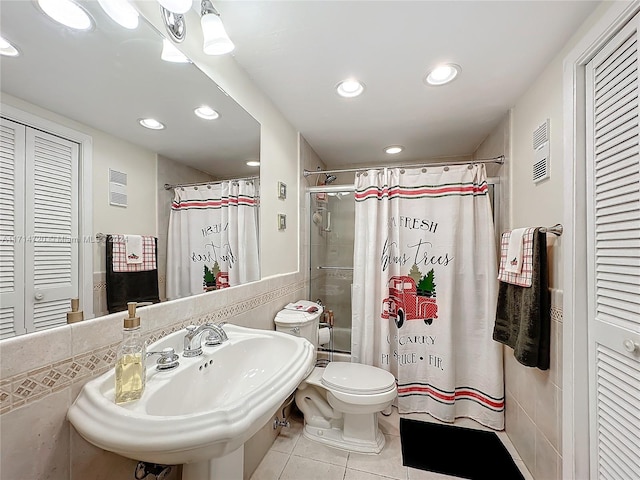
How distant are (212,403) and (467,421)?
71.5 inches

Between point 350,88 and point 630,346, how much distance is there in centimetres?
168

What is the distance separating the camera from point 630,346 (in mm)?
891

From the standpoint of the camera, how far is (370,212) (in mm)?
2020

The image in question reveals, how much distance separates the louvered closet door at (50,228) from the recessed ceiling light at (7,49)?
6.4 inches

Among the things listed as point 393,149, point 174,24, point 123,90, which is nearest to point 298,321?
point 123,90

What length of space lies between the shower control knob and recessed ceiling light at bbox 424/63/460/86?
1371 mm

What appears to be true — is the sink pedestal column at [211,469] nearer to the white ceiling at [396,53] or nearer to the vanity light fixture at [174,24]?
the vanity light fixture at [174,24]

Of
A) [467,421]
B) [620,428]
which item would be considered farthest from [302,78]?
[467,421]

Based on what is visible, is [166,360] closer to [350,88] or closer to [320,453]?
[320,453]

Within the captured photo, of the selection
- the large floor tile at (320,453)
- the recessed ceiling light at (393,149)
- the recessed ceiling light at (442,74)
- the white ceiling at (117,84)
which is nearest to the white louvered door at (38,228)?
the white ceiling at (117,84)

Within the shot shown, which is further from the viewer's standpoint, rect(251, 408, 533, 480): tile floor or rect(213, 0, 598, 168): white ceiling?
rect(251, 408, 533, 480): tile floor

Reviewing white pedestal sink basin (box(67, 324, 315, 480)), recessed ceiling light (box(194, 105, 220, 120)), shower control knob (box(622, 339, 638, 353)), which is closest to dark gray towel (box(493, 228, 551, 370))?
shower control knob (box(622, 339, 638, 353))

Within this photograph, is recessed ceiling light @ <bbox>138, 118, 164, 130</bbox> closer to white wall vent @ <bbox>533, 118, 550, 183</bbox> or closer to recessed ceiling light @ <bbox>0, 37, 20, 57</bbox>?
recessed ceiling light @ <bbox>0, 37, 20, 57</bbox>

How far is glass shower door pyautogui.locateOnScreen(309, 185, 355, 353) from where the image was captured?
232 cm
